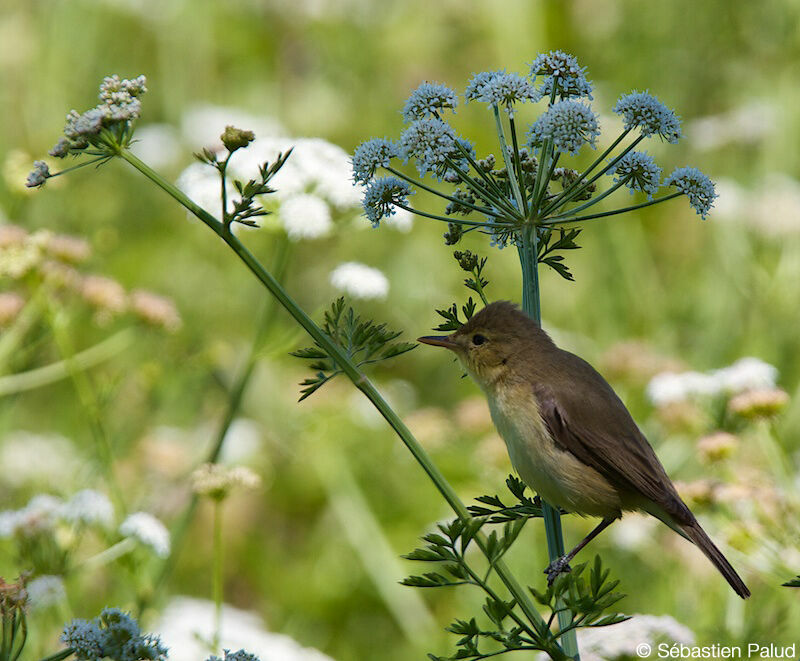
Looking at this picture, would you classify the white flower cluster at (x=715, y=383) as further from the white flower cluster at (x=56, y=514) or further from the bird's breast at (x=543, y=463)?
the white flower cluster at (x=56, y=514)

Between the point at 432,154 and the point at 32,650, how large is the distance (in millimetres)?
2441

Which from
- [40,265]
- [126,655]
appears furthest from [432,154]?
[40,265]

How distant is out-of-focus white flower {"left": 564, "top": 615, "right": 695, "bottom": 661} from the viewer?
298 centimetres

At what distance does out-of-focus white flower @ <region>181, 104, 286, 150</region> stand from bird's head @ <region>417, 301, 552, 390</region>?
12.2 feet

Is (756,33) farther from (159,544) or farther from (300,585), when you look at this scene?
(159,544)

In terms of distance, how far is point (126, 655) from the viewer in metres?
1.89

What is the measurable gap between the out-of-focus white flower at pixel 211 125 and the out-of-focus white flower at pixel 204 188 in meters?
1.74

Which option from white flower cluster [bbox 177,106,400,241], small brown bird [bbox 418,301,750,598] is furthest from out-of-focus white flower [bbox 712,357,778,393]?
small brown bird [bbox 418,301,750,598]

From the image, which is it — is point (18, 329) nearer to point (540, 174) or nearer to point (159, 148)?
point (540, 174)

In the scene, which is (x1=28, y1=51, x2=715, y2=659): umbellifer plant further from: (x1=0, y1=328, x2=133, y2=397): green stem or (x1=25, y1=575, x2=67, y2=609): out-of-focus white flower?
(x1=0, y1=328, x2=133, y2=397): green stem

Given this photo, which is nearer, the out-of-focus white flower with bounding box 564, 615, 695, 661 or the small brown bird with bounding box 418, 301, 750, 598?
the small brown bird with bounding box 418, 301, 750, 598

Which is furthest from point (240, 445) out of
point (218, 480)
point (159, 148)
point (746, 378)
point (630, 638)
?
point (630, 638)

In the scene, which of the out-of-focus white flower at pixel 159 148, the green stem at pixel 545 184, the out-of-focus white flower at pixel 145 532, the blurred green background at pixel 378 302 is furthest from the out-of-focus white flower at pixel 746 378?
the out-of-focus white flower at pixel 159 148

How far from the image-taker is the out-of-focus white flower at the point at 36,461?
5.02m
